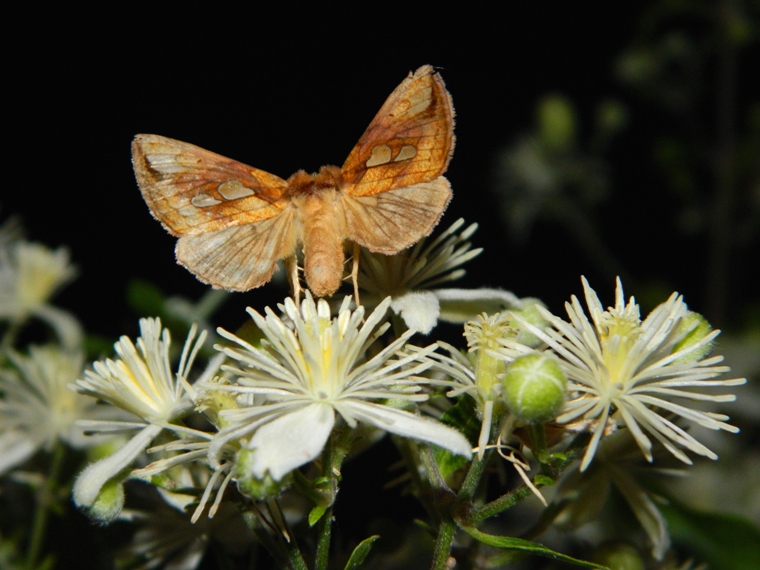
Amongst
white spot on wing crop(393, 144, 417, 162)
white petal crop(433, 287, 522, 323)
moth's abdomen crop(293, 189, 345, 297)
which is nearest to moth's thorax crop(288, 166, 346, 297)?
moth's abdomen crop(293, 189, 345, 297)

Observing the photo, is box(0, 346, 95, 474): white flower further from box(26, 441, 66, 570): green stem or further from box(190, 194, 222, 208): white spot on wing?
box(190, 194, 222, 208): white spot on wing

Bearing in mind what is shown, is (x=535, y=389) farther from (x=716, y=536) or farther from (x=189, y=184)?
(x=716, y=536)

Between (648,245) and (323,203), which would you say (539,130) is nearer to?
(648,245)

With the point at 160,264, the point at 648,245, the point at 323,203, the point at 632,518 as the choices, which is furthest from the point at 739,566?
the point at 648,245

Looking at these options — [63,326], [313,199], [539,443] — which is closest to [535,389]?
[539,443]

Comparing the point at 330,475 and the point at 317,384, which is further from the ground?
the point at 317,384
